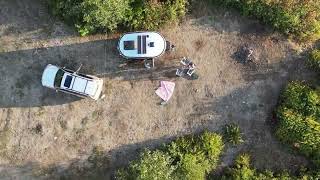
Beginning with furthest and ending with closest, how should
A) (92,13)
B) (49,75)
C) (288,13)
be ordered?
(49,75), (288,13), (92,13)

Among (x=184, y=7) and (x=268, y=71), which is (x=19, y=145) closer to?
(x=184, y=7)

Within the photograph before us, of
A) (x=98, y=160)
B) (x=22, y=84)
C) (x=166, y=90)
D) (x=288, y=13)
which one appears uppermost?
(x=288, y=13)

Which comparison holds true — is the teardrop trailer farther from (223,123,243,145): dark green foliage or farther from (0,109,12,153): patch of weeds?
(0,109,12,153): patch of weeds

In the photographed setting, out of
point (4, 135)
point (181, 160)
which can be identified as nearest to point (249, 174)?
point (181, 160)

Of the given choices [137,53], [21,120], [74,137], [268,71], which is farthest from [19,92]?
[268,71]

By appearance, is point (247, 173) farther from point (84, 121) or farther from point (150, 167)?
point (84, 121)

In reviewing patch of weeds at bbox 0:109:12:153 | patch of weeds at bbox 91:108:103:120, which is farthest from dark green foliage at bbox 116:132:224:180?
patch of weeds at bbox 0:109:12:153
